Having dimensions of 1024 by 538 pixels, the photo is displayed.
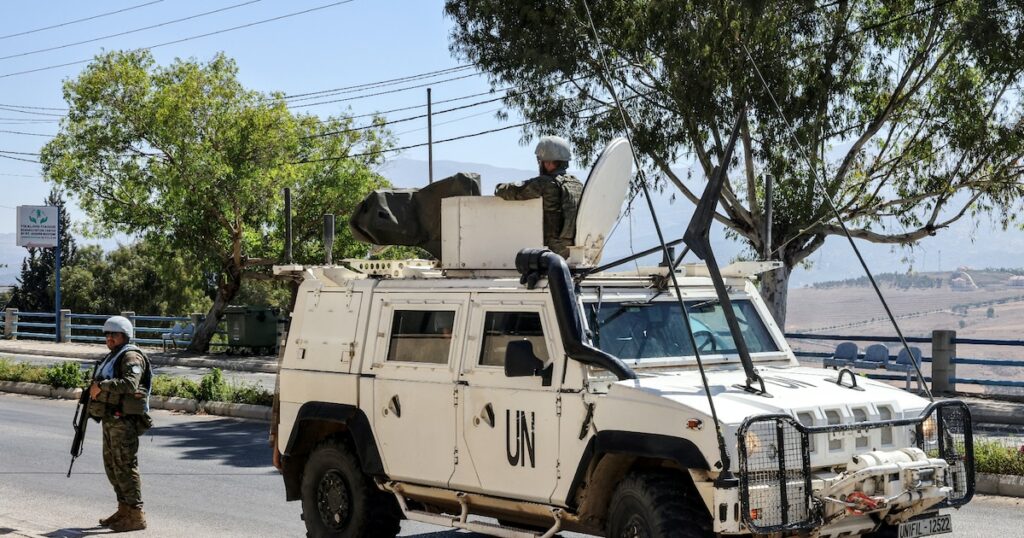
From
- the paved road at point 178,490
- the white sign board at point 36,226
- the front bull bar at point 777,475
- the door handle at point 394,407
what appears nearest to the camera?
the front bull bar at point 777,475

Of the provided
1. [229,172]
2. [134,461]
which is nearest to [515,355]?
[134,461]

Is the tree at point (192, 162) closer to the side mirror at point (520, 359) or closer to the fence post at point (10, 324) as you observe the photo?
the fence post at point (10, 324)

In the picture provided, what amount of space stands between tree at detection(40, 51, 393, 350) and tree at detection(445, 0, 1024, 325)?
10813mm

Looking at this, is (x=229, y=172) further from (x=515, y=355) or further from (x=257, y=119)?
(x=515, y=355)

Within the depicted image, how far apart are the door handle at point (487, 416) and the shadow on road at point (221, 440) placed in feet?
23.7

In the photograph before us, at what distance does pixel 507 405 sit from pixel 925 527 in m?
2.53

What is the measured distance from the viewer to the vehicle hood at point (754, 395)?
263 inches

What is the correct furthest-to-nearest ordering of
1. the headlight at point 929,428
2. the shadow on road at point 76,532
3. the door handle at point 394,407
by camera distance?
the shadow on road at point 76,532 < the door handle at point 394,407 < the headlight at point 929,428

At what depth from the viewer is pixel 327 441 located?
29.7 ft

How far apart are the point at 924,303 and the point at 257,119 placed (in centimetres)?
17492

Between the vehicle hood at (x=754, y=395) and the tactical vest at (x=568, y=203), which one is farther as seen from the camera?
the tactical vest at (x=568, y=203)

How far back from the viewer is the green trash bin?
37312 millimetres

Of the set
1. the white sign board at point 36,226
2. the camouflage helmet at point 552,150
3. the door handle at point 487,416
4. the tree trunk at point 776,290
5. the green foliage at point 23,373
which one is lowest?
the green foliage at point 23,373

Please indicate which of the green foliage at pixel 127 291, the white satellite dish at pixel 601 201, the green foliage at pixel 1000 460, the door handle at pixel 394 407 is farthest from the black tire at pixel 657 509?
the green foliage at pixel 127 291
